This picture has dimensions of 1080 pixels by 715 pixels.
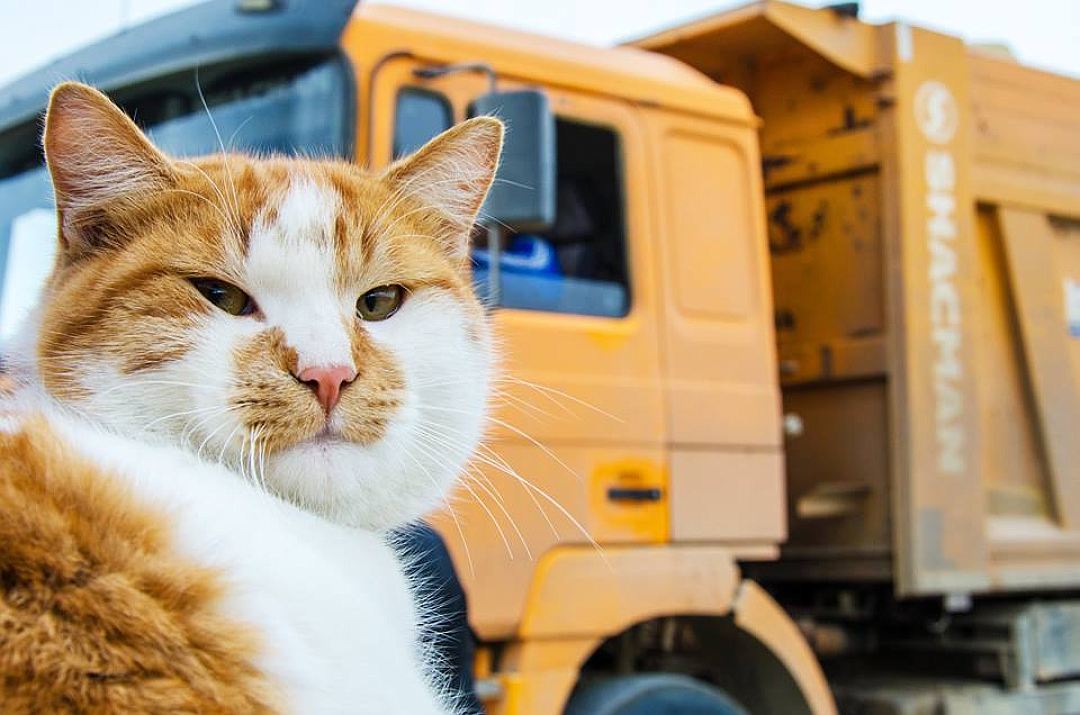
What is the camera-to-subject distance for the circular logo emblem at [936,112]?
4062 millimetres

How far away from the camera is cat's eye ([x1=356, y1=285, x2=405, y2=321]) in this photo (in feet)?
3.31

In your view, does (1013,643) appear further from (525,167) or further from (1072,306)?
(525,167)

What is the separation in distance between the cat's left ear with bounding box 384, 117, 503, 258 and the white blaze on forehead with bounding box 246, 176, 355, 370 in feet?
0.65

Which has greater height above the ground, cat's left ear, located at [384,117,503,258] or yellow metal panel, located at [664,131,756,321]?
yellow metal panel, located at [664,131,756,321]

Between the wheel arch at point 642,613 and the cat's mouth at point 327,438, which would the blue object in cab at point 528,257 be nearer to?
the wheel arch at point 642,613

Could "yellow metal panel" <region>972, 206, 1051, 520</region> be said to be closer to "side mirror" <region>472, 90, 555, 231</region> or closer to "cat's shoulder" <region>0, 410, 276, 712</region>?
"side mirror" <region>472, 90, 555, 231</region>

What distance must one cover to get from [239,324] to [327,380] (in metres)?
0.08

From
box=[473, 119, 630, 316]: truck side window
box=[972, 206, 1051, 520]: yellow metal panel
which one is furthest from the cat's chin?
box=[972, 206, 1051, 520]: yellow metal panel

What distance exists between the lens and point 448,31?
317 cm

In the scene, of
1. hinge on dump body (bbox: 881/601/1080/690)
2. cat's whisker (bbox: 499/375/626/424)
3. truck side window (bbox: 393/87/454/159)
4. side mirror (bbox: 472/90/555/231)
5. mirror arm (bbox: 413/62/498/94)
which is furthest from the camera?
hinge on dump body (bbox: 881/601/1080/690)

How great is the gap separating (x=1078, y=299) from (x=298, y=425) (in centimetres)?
463

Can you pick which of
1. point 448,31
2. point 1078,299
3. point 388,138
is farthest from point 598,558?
point 1078,299

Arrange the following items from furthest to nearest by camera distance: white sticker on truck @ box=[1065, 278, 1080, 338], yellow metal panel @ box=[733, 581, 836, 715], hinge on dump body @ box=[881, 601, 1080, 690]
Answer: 1. white sticker on truck @ box=[1065, 278, 1080, 338]
2. hinge on dump body @ box=[881, 601, 1080, 690]
3. yellow metal panel @ box=[733, 581, 836, 715]

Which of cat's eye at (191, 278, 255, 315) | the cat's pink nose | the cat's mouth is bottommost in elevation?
the cat's mouth
